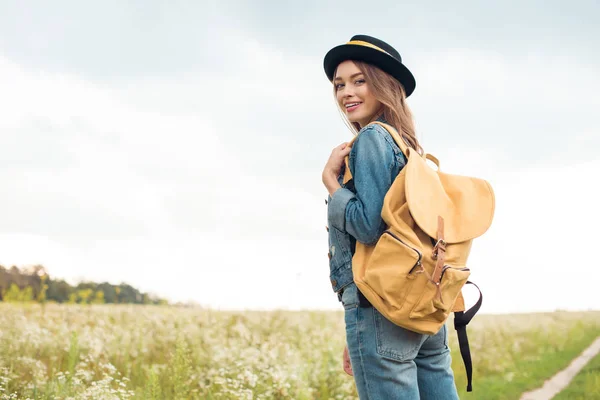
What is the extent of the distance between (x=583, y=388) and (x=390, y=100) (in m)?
6.17

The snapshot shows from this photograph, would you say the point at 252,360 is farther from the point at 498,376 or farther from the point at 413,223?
the point at 498,376

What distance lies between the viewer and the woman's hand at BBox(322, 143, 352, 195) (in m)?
2.94

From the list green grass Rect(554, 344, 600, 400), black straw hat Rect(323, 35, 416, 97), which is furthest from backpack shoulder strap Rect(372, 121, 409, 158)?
green grass Rect(554, 344, 600, 400)

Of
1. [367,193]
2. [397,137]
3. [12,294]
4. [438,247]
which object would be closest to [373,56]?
[397,137]

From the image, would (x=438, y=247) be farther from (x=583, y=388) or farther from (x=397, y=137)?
(x=583, y=388)

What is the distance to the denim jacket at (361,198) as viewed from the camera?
2742 mm

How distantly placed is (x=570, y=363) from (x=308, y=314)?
4775mm

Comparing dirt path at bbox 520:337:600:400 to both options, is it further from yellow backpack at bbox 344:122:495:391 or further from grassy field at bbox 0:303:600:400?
yellow backpack at bbox 344:122:495:391

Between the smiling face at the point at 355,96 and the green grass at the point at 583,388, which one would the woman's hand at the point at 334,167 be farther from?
the green grass at the point at 583,388

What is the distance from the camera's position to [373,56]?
3256 mm

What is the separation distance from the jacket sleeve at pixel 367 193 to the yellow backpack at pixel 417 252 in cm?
5

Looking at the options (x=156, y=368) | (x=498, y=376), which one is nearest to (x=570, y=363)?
(x=498, y=376)

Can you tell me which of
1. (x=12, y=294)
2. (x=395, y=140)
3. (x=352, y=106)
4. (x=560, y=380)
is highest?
(x=352, y=106)

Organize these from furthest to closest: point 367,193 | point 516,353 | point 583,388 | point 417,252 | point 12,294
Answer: point 516,353 → point 12,294 → point 583,388 → point 367,193 → point 417,252
